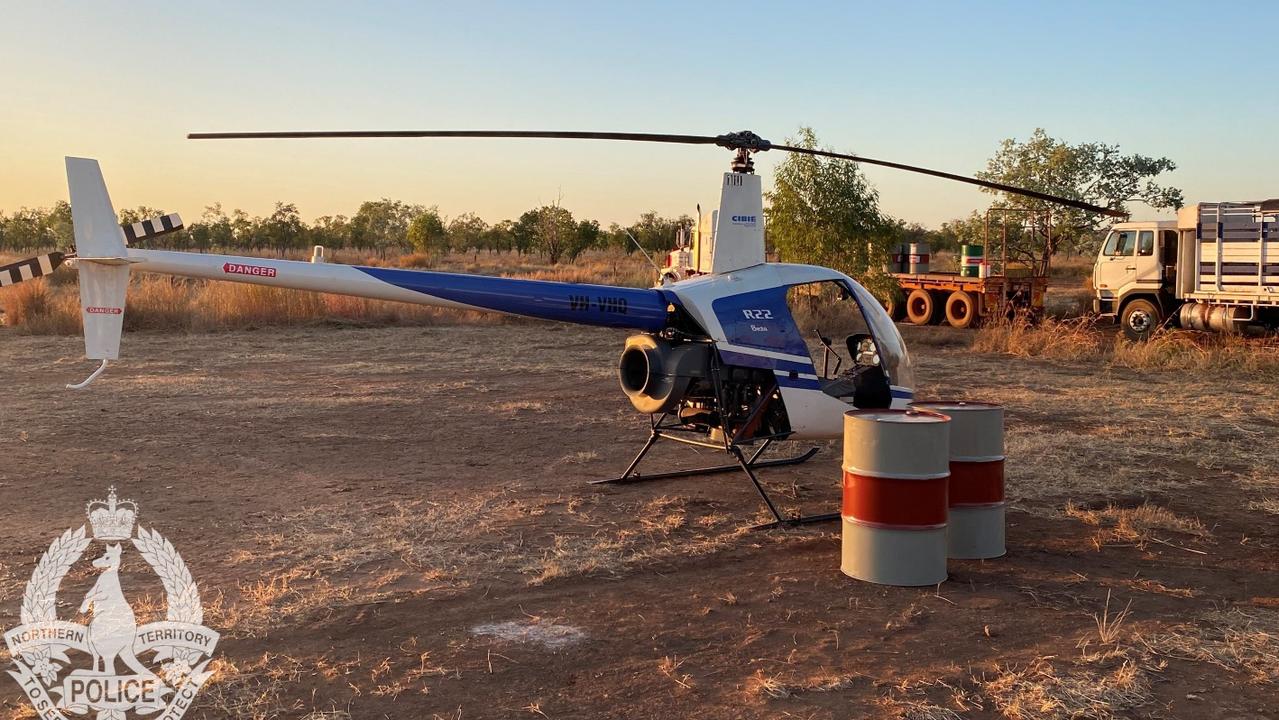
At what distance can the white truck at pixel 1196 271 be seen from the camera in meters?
18.7

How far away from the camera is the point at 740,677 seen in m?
4.40

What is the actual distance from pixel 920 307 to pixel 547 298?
66.3 feet

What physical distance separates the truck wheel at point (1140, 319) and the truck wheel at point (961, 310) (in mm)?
3652

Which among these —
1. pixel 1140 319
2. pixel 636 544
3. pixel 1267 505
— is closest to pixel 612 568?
pixel 636 544

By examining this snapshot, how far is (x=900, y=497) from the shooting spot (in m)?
5.64

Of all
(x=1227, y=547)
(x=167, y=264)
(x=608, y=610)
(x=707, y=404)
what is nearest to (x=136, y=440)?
(x=167, y=264)

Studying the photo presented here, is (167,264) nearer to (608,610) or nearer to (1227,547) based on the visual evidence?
(608,610)

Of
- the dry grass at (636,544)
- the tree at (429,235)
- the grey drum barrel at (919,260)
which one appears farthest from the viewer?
the tree at (429,235)

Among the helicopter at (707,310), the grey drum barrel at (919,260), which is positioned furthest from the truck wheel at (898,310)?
the helicopter at (707,310)

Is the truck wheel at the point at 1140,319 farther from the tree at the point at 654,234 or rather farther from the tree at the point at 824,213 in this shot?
the tree at the point at 654,234

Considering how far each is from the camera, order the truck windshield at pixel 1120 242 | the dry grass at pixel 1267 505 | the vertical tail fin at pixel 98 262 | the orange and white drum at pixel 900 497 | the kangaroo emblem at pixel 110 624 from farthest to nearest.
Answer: the truck windshield at pixel 1120 242, the dry grass at pixel 1267 505, the vertical tail fin at pixel 98 262, the orange and white drum at pixel 900 497, the kangaroo emblem at pixel 110 624

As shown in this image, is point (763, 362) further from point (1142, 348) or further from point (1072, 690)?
point (1142, 348)

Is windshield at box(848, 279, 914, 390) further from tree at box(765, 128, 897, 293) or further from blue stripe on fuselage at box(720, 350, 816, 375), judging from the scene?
tree at box(765, 128, 897, 293)

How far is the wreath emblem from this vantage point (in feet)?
13.4
